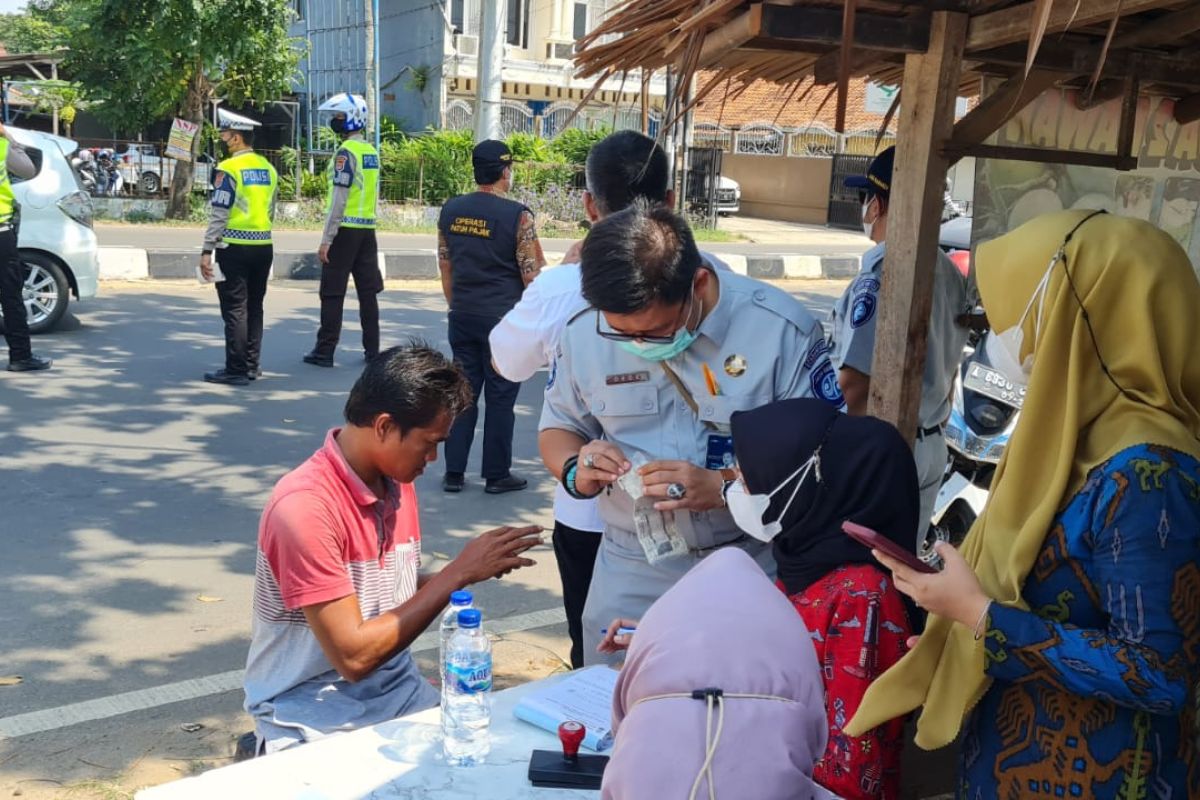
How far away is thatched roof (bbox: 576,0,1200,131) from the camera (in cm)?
254

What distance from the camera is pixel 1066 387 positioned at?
1.93 meters

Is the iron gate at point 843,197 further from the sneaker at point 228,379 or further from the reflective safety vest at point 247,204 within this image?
the sneaker at point 228,379

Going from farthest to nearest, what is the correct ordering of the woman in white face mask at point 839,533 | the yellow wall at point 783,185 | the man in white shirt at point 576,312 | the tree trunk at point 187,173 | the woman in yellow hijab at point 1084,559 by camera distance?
the yellow wall at point 783,185 < the tree trunk at point 187,173 < the man in white shirt at point 576,312 < the woman in white face mask at point 839,533 < the woman in yellow hijab at point 1084,559

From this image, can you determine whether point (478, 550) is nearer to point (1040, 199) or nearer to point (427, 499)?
point (1040, 199)

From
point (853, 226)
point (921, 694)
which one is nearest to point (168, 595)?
point (921, 694)

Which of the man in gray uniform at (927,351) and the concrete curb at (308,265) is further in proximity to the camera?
the concrete curb at (308,265)

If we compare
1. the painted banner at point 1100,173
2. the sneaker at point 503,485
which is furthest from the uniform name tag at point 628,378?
the sneaker at point 503,485

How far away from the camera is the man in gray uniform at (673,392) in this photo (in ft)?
8.71

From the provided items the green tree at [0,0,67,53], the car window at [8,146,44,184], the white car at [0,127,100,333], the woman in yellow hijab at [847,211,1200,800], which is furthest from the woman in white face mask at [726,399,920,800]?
the green tree at [0,0,67,53]

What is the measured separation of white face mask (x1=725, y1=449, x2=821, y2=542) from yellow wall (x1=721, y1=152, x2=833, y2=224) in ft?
80.1

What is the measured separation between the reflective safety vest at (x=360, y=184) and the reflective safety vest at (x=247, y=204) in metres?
0.52

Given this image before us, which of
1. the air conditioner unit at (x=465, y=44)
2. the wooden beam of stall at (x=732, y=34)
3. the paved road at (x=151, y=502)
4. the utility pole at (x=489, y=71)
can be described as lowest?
the paved road at (x=151, y=502)

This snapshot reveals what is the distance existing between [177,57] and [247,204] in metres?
11.2

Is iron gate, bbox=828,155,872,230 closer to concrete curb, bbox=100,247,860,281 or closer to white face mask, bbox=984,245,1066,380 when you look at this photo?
concrete curb, bbox=100,247,860,281
